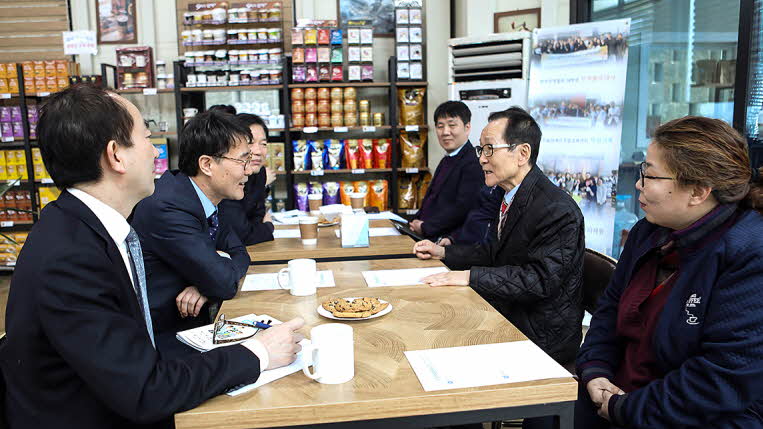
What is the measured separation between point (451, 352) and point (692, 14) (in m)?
3.23

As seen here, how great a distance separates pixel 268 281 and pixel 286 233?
110 cm

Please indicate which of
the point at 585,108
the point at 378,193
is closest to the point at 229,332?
the point at 585,108

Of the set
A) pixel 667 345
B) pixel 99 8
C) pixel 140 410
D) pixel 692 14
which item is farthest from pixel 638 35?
pixel 99 8

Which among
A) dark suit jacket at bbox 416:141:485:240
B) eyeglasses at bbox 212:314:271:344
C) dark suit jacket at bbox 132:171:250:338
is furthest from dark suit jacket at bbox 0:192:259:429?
dark suit jacket at bbox 416:141:485:240

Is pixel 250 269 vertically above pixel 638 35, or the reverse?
pixel 638 35

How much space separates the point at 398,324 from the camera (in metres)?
1.52

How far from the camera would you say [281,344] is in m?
1.28

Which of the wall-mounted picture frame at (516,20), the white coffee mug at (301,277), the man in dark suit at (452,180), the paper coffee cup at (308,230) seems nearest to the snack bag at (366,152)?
the man in dark suit at (452,180)

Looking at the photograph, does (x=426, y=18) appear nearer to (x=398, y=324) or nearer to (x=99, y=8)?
(x=99, y=8)

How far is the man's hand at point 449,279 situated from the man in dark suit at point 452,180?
5.99 feet

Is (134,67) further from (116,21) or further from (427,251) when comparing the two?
(427,251)

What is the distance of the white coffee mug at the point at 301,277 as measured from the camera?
1781 millimetres

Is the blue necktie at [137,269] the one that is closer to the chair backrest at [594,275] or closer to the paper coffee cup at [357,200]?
the chair backrest at [594,275]

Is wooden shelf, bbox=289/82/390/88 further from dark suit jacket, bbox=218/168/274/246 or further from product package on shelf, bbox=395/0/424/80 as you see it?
dark suit jacket, bbox=218/168/274/246
